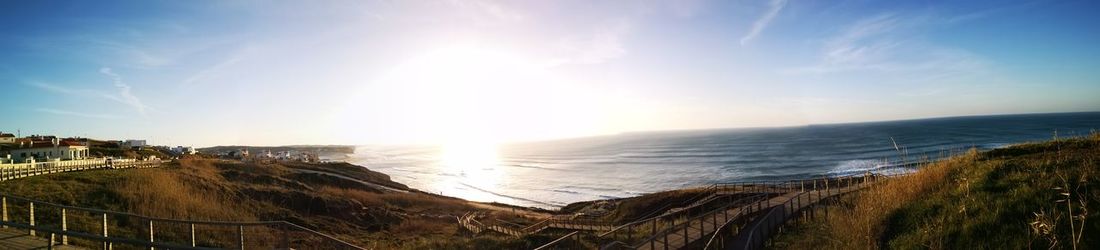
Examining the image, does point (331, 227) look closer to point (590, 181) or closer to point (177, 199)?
point (177, 199)

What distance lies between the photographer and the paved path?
10.4m

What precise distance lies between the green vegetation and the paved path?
14.8 meters

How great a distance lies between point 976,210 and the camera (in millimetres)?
9016

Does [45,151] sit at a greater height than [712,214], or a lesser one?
greater

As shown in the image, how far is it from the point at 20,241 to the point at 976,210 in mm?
18350

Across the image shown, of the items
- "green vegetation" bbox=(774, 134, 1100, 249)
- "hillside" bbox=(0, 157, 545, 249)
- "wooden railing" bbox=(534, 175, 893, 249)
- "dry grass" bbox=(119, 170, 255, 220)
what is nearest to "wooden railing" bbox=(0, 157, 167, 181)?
"hillside" bbox=(0, 157, 545, 249)

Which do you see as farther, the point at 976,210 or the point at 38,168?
the point at 38,168

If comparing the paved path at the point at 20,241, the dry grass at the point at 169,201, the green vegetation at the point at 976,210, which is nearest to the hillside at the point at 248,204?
the dry grass at the point at 169,201

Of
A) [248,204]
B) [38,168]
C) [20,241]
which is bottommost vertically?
[248,204]

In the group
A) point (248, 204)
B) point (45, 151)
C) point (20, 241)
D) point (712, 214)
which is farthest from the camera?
point (45, 151)

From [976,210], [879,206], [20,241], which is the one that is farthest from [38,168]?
[976,210]

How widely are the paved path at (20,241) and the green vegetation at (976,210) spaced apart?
1483 cm

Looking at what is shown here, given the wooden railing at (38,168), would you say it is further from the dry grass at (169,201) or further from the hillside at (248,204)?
the dry grass at (169,201)

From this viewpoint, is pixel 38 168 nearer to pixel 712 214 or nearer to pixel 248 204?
pixel 248 204
